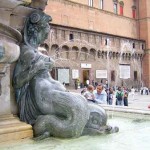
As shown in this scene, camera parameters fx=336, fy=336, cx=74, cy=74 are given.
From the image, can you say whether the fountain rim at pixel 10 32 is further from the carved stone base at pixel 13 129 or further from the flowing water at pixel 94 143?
the flowing water at pixel 94 143

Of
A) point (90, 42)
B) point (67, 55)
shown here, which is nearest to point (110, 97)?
point (67, 55)

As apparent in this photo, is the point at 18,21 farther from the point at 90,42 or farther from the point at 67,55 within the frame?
the point at 90,42

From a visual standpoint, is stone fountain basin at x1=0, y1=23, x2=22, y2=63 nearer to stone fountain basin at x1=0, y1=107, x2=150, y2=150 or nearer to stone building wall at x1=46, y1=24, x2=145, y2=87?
stone fountain basin at x1=0, y1=107, x2=150, y2=150

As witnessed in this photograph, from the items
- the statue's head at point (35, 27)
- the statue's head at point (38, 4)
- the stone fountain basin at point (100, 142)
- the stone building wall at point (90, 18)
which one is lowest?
the stone fountain basin at point (100, 142)

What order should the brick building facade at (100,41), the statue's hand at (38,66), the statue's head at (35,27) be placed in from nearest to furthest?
the statue's hand at (38,66), the statue's head at (35,27), the brick building facade at (100,41)

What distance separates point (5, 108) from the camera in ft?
9.98

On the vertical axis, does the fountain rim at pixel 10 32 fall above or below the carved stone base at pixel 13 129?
above

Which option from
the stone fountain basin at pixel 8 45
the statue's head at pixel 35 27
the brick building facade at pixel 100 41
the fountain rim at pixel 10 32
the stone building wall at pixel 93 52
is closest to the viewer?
the stone fountain basin at pixel 8 45

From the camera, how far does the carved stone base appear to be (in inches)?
113

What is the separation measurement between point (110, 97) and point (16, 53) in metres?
8.73

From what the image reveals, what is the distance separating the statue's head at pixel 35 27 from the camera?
336cm

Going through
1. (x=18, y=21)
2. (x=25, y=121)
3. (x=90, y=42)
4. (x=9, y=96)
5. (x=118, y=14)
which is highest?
(x=118, y=14)

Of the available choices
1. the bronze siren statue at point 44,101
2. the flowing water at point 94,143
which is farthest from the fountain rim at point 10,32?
the flowing water at point 94,143

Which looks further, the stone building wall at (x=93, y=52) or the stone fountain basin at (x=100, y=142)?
the stone building wall at (x=93, y=52)
